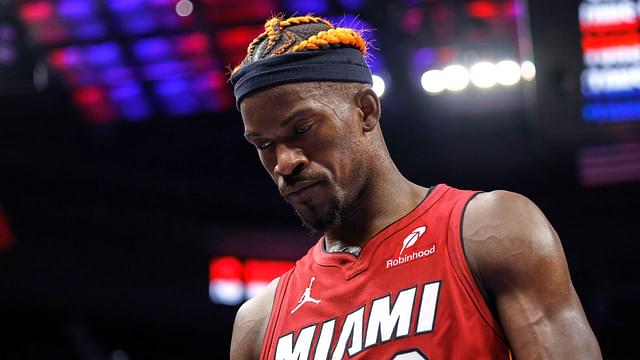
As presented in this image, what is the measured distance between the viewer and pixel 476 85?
8.08 meters

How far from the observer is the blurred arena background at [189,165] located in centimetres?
799

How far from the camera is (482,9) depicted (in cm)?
781

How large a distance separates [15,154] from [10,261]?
120 cm

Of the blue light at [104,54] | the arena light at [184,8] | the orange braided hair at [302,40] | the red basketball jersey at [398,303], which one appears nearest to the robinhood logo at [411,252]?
the red basketball jersey at [398,303]

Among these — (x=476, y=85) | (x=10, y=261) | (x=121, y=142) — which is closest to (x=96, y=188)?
(x=121, y=142)

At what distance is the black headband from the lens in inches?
85.4

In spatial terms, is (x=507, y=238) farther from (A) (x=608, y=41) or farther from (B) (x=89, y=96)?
(B) (x=89, y=96)

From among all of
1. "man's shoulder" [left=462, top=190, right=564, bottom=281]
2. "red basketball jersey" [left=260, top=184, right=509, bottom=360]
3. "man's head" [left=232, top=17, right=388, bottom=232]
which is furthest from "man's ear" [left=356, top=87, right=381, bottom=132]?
"man's shoulder" [left=462, top=190, right=564, bottom=281]

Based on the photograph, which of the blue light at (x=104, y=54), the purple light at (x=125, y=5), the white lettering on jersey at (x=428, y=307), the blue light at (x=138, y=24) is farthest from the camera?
the blue light at (x=104, y=54)

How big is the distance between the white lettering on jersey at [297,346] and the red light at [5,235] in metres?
7.50

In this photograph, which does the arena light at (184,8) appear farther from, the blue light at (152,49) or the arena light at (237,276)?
the arena light at (237,276)

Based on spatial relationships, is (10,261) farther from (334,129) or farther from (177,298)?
(334,129)

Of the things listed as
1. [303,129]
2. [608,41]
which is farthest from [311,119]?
[608,41]

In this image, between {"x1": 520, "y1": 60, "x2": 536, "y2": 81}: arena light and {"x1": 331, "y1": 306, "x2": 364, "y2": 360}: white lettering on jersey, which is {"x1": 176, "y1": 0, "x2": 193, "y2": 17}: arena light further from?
{"x1": 331, "y1": 306, "x2": 364, "y2": 360}: white lettering on jersey
